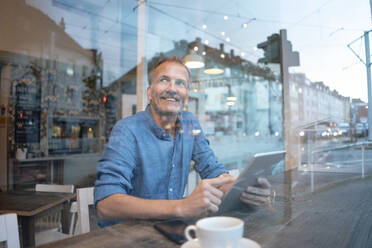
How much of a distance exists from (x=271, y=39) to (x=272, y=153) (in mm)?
2555

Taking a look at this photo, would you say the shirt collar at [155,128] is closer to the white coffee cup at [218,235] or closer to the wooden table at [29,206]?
the white coffee cup at [218,235]

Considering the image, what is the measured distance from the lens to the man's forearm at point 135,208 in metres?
0.54

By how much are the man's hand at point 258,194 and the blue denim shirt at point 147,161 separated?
1.05ft

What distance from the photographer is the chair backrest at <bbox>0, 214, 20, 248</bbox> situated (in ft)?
2.11

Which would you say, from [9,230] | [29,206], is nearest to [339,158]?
[9,230]

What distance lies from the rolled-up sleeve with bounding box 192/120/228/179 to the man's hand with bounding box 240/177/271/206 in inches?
13.6

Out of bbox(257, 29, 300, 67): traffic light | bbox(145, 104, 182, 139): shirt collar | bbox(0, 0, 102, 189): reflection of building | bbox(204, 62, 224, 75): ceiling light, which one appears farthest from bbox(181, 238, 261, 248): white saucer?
bbox(204, 62, 224, 75): ceiling light

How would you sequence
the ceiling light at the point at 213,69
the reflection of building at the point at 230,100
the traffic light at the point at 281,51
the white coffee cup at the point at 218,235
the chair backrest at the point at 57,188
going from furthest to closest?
1. the ceiling light at the point at 213,69
2. the reflection of building at the point at 230,100
3. the traffic light at the point at 281,51
4. the chair backrest at the point at 57,188
5. the white coffee cup at the point at 218,235

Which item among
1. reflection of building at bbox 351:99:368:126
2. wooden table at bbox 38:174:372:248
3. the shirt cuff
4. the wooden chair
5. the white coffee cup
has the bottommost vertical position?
the wooden chair

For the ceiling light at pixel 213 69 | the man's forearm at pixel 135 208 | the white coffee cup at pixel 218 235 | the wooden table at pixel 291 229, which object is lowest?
the wooden table at pixel 291 229

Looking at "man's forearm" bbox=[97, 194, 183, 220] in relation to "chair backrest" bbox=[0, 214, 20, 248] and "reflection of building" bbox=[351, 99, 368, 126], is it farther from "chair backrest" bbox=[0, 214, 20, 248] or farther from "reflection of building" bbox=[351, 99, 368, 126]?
"reflection of building" bbox=[351, 99, 368, 126]

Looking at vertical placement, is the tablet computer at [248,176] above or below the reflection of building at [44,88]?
below

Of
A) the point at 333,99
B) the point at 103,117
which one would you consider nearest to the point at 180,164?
the point at 333,99

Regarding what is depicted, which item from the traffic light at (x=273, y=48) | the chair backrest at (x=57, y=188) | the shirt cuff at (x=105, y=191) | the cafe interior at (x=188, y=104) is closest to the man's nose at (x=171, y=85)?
the cafe interior at (x=188, y=104)
